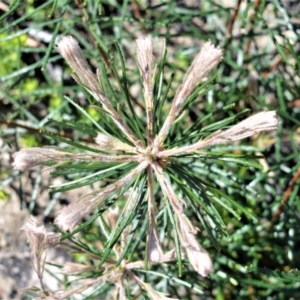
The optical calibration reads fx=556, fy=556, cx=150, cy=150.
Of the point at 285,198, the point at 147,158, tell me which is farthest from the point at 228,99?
the point at 147,158

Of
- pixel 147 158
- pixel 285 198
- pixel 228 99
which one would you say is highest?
pixel 147 158

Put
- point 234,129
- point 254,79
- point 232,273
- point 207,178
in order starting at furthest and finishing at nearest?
point 254,79
point 232,273
point 207,178
point 234,129

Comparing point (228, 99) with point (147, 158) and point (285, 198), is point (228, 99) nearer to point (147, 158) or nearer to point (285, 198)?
point (285, 198)

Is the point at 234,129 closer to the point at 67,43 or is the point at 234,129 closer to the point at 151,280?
the point at 67,43

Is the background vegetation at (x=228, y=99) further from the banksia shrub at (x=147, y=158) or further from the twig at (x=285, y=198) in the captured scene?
the banksia shrub at (x=147, y=158)

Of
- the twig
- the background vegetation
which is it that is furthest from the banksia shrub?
the twig

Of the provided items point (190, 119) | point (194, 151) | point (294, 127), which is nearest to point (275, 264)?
point (294, 127)

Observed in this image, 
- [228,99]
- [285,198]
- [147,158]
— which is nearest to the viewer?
[147,158]

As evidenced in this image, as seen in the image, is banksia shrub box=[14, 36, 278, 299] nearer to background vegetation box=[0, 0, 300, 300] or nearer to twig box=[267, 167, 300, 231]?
background vegetation box=[0, 0, 300, 300]

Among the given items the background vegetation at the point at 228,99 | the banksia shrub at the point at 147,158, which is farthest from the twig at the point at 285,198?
the banksia shrub at the point at 147,158
